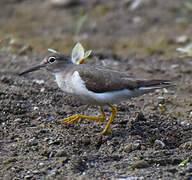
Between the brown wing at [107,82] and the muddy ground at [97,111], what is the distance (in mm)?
618

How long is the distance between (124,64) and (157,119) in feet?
8.67

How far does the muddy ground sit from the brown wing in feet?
2.03

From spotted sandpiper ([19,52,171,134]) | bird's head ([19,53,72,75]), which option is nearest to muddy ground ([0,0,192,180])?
spotted sandpiper ([19,52,171,134])

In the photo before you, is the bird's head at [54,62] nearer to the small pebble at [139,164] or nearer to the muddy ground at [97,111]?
the muddy ground at [97,111]

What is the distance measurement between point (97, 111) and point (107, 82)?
38.1 inches

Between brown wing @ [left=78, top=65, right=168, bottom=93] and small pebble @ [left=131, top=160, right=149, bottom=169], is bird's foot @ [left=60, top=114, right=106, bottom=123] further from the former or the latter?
small pebble @ [left=131, top=160, right=149, bottom=169]

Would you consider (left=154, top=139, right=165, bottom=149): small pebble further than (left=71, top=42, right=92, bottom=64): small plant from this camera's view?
No

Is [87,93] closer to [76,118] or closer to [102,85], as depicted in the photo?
[102,85]

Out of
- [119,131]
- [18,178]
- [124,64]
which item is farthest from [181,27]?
[18,178]

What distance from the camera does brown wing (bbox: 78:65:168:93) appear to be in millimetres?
5195

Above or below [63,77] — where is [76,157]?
below

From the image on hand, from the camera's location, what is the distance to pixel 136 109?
245 inches

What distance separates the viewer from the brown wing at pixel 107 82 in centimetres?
520

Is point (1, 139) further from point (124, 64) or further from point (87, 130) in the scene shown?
point (124, 64)
